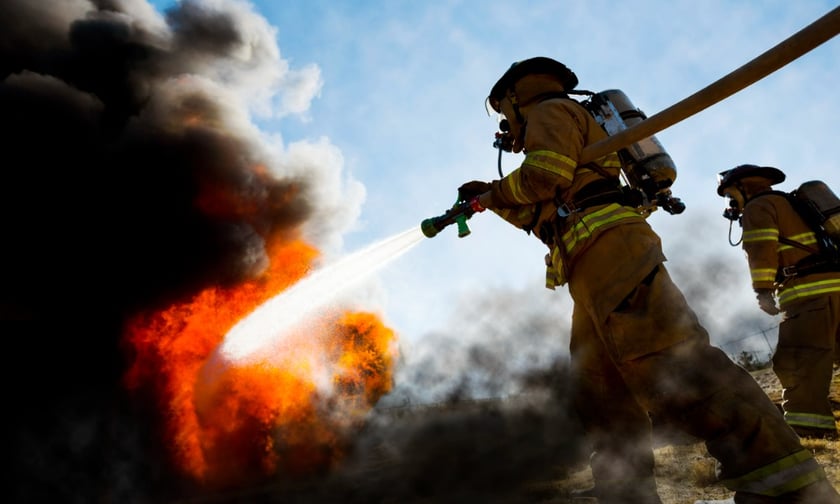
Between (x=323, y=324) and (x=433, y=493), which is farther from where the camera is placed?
(x=323, y=324)

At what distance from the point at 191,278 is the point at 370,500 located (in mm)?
12776

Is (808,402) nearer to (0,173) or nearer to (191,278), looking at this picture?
(191,278)

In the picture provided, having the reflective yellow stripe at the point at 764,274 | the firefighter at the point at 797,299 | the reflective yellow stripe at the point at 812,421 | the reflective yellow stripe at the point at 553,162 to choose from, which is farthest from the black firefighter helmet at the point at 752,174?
the reflective yellow stripe at the point at 553,162

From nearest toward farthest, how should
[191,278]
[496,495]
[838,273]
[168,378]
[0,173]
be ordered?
[496,495] → [838,273] → [0,173] → [168,378] → [191,278]

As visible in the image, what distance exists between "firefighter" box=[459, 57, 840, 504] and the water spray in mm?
65

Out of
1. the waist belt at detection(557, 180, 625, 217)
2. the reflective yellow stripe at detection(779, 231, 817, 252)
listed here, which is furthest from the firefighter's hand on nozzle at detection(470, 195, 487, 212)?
the reflective yellow stripe at detection(779, 231, 817, 252)

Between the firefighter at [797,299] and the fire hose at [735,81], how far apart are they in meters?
3.38

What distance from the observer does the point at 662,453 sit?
4430mm

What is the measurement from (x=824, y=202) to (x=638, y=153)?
3.52 meters

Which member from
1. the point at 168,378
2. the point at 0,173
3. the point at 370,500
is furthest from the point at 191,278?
the point at 370,500

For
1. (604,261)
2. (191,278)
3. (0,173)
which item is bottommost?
(604,261)

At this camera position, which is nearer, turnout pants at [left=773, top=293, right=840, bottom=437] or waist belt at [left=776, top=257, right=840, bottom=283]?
turnout pants at [left=773, top=293, right=840, bottom=437]

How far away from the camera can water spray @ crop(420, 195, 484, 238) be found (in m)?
2.79

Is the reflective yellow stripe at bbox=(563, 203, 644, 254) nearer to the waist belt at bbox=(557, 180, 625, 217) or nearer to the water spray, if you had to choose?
the waist belt at bbox=(557, 180, 625, 217)
